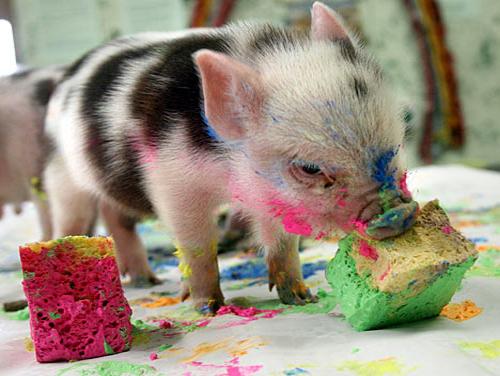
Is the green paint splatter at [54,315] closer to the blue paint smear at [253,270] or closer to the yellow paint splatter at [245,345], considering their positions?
the yellow paint splatter at [245,345]

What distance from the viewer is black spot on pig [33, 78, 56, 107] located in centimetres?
283

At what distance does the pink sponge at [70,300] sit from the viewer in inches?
55.3

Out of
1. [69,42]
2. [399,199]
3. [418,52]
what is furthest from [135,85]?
[418,52]

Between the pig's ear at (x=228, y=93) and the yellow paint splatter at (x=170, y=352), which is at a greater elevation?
the pig's ear at (x=228, y=93)

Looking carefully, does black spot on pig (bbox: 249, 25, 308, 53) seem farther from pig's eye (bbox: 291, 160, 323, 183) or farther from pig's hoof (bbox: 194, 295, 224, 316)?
pig's hoof (bbox: 194, 295, 224, 316)

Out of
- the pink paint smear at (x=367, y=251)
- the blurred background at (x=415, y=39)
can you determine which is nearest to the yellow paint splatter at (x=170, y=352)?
the pink paint smear at (x=367, y=251)

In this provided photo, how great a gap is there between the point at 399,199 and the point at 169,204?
626mm

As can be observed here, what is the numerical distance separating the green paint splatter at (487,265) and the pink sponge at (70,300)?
938 mm

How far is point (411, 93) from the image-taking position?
490cm

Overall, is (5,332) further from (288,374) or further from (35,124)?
(35,124)

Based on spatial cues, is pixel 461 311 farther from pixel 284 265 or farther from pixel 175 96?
pixel 175 96

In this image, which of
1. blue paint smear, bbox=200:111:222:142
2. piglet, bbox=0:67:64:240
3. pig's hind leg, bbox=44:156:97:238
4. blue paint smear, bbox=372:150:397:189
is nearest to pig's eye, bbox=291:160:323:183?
blue paint smear, bbox=372:150:397:189

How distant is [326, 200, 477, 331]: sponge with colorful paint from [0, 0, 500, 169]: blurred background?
10.7 ft

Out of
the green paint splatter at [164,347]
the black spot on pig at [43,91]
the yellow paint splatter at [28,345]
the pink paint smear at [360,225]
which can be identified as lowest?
the yellow paint splatter at [28,345]
